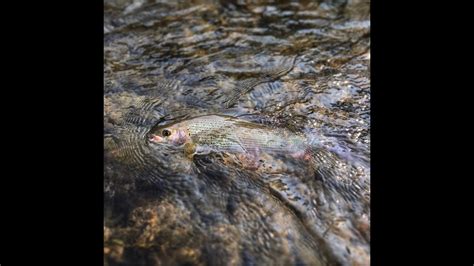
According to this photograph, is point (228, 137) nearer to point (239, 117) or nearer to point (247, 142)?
point (247, 142)

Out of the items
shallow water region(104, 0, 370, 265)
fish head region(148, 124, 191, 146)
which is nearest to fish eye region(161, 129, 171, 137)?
fish head region(148, 124, 191, 146)

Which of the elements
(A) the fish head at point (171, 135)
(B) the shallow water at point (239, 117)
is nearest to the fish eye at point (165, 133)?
(A) the fish head at point (171, 135)

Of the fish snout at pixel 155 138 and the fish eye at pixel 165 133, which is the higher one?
→ the fish eye at pixel 165 133

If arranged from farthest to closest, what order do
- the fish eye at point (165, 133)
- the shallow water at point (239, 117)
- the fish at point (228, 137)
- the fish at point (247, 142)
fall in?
the fish eye at point (165, 133) → the fish at point (228, 137) → the fish at point (247, 142) → the shallow water at point (239, 117)

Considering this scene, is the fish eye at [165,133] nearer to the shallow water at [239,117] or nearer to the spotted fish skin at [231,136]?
the spotted fish skin at [231,136]
